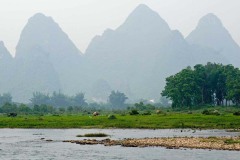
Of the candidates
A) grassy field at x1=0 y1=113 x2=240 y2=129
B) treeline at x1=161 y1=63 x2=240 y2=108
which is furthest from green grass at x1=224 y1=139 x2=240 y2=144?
treeline at x1=161 y1=63 x2=240 y2=108

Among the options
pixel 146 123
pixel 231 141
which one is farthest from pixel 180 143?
pixel 146 123

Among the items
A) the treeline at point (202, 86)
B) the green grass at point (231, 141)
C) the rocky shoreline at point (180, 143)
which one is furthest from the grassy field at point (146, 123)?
the treeline at point (202, 86)

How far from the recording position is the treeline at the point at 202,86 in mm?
110125

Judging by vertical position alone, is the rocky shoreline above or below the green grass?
below

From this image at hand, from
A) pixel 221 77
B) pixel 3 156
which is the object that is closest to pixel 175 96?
pixel 221 77

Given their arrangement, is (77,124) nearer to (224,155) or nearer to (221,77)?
(224,155)

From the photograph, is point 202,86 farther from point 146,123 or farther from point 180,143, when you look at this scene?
point 180,143

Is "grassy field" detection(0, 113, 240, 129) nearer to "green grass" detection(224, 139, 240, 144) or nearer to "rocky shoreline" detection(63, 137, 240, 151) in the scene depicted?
"green grass" detection(224, 139, 240, 144)

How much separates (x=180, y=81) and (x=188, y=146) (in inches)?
3007

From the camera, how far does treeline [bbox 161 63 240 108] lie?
110125 mm

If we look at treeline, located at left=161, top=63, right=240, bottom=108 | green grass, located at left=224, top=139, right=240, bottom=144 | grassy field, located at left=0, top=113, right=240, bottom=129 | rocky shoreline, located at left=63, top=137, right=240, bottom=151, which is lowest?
rocky shoreline, located at left=63, top=137, right=240, bottom=151

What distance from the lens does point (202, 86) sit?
390 ft

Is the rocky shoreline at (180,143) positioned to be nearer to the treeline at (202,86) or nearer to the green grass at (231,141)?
the green grass at (231,141)

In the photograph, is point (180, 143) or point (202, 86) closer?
point (180, 143)
